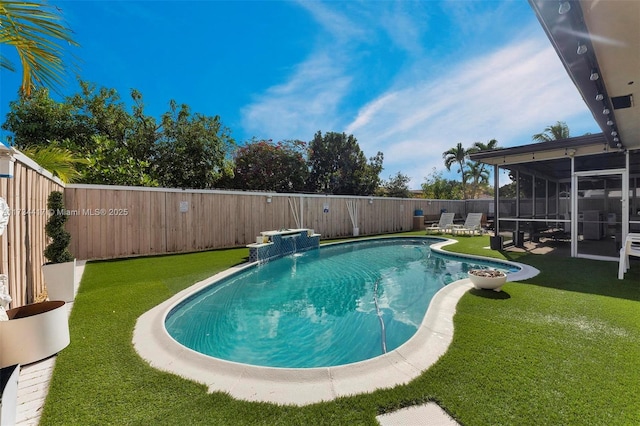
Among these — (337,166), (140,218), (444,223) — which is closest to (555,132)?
(444,223)

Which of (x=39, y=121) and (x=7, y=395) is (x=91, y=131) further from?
(x=7, y=395)

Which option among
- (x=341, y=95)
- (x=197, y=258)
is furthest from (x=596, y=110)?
(x=341, y=95)

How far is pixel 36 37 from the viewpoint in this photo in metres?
1.47

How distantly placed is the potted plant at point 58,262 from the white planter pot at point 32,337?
2734 mm

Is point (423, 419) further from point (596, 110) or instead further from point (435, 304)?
point (596, 110)

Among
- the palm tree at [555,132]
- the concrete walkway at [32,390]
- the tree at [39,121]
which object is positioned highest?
the palm tree at [555,132]

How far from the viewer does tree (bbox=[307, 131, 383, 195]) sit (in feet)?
71.2

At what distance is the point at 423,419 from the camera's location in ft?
6.45

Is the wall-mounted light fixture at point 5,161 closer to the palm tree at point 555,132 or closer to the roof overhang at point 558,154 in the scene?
the roof overhang at point 558,154

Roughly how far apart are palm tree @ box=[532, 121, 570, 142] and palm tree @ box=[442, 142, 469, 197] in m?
5.61

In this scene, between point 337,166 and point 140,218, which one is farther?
point 337,166

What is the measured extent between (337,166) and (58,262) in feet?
62.6

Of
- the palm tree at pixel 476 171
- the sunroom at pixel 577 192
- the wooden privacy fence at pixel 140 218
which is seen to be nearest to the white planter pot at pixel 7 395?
the wooden privacy fence at pixel 140 218

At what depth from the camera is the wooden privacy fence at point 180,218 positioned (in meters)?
7.99
